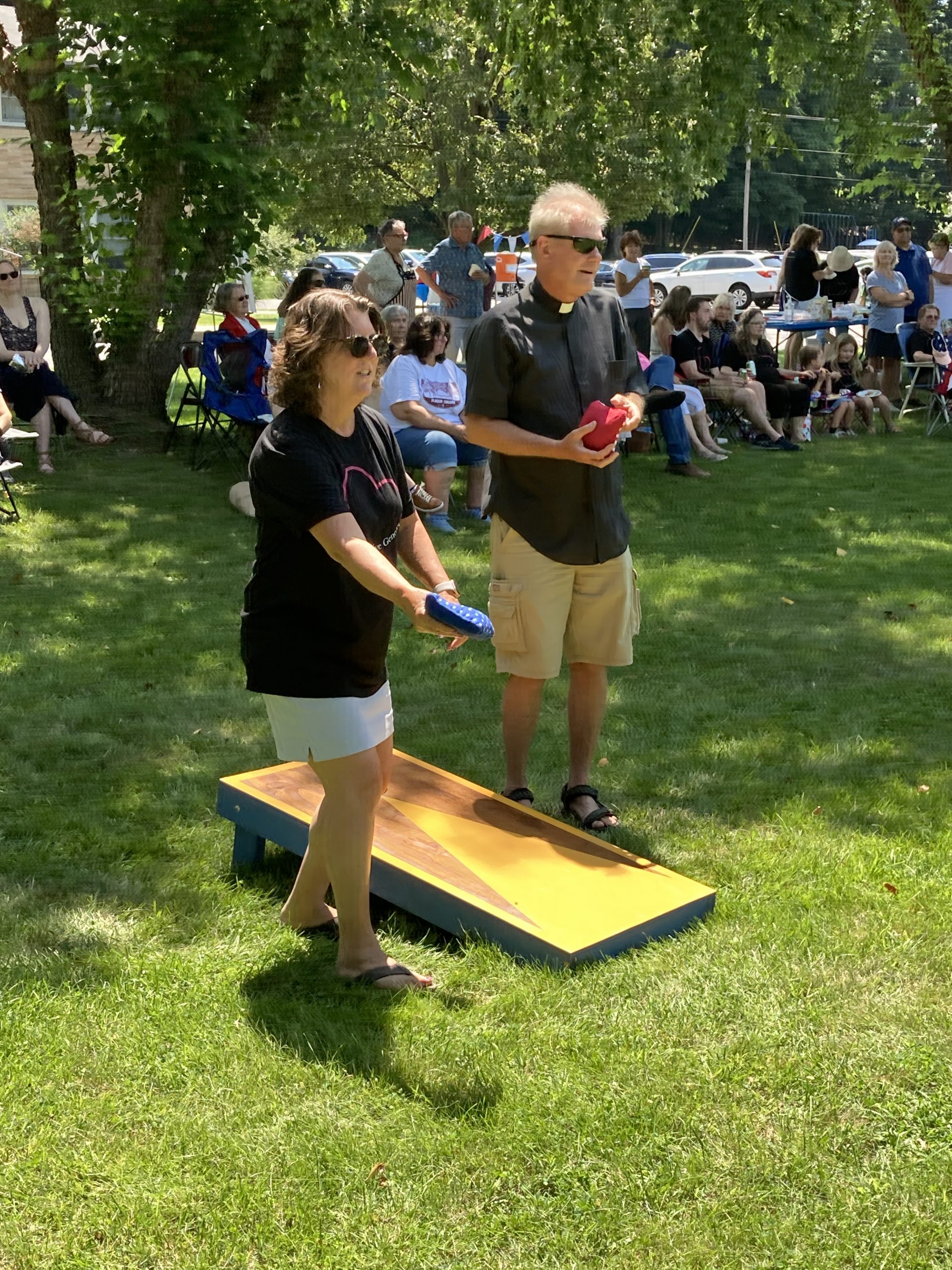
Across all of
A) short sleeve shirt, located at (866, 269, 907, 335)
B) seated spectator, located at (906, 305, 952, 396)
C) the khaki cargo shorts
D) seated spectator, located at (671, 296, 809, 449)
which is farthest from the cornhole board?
short sleeve shirt, located at (866, 269, 907, 335)

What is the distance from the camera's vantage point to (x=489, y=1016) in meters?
3.52

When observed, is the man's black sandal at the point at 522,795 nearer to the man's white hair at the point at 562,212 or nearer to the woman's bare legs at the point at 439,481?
the man's white hair at the point at 562,212

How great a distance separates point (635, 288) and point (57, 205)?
5971mm

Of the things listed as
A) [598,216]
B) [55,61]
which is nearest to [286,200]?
[55,61]

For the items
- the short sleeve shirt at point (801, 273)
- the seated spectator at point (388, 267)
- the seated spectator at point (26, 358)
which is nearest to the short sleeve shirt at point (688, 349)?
the seated spectator at point (388, 267)

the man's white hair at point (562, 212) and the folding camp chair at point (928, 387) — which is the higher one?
the man's white hair at point (562, 212)

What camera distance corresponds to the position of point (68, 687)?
6254 mm

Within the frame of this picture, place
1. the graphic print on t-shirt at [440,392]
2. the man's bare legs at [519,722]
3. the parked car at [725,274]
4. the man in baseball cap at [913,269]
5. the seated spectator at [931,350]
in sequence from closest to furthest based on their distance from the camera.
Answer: the man's bare legs at [519,722]
the graphic print on t-shirt at [440,392]
the seated spectator at [931,350]
the man in baseball cap at [913,269]
the parked car at [725,274]

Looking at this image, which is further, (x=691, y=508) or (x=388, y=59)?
(x=388, y=59)

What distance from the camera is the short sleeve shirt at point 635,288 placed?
1458 centimetres

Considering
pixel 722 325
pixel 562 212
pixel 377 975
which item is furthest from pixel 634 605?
pixel 722 325

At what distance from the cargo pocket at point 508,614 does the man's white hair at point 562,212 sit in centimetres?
109

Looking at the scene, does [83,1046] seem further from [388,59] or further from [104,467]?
[388,59]

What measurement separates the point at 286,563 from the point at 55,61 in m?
10.00
